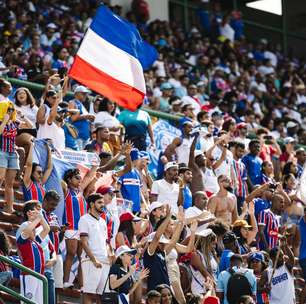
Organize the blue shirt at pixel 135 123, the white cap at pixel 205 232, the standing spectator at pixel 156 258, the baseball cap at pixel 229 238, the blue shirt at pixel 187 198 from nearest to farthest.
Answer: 1. the standing spectator at pixel 156 258
2. the white cap at pixel 205 232
3. the baseball cap at pixel 229 238
4. the blue shirt at pixel 187 198
5. the blue shirt at pixel 135 123

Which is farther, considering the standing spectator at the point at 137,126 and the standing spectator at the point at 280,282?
the standing spectator at the point at 137,126

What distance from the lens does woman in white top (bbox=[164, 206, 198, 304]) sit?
645 inches

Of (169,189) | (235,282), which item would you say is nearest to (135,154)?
(169,189)

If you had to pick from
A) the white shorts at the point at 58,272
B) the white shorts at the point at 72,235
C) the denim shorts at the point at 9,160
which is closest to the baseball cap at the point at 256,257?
the white shorts at the point at 72,235

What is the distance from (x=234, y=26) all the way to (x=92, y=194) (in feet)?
61.2

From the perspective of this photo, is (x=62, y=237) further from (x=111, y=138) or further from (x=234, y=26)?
(x=234, y=26)

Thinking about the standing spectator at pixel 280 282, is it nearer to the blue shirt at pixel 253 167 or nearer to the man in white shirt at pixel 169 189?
the man in white shirt at pixel 169 189

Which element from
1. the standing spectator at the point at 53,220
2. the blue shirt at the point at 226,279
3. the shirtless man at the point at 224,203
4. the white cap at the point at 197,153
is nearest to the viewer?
the standing spectator at the point at 53,220

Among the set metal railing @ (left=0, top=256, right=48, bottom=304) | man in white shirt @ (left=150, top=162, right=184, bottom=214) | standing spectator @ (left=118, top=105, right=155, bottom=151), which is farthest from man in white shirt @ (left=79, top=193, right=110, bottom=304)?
standing spectator @ (left=118, top=105, right=155, bottom=151)

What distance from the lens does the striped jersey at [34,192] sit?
54.5 ft

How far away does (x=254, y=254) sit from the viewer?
17.5 m

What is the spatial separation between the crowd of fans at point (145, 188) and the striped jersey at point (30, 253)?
0.01 meters

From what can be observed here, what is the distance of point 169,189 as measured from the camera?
19.2 m

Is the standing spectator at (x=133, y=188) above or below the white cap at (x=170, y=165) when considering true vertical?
below
